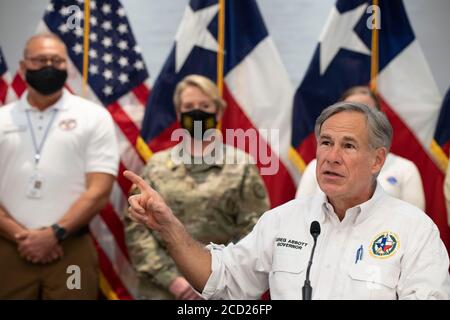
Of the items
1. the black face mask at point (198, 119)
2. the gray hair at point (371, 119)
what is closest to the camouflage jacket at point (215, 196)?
the black face mask at point (198, 119)

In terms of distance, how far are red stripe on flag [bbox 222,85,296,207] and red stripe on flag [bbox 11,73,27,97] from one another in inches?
37.9

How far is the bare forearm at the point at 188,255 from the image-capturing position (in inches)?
78.0

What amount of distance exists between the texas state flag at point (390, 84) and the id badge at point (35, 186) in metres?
1.15

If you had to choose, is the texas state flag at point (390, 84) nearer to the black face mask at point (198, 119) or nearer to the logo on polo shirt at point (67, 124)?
the black face mask at point (198, 119)

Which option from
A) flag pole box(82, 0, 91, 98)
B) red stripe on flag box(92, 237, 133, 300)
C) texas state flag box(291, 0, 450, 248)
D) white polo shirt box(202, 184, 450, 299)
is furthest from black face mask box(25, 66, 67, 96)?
white polo shirt box(202, 184, 450, 299)

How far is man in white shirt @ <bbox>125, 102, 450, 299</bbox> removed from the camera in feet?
6.01

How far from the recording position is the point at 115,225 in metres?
3.76

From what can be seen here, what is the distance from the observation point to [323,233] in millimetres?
1970

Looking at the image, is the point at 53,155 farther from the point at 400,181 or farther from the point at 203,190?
the point at 400,181

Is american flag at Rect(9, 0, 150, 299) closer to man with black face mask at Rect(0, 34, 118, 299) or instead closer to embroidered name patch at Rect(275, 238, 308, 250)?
man with black face mask at Rect(0, 34, 118, 299)

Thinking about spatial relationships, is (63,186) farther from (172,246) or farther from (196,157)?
(172,246)

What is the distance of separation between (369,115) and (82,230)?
5.70 feet

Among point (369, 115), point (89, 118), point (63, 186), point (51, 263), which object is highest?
point (369, 115)
